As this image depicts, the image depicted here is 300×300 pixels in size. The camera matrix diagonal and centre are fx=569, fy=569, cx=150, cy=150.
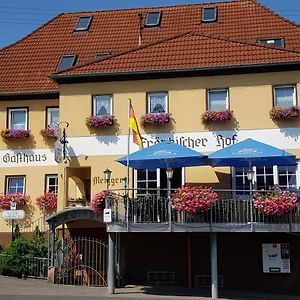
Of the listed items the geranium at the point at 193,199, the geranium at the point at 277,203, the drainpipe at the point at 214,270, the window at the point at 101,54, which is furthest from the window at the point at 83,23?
the geranium at the point at 277,203

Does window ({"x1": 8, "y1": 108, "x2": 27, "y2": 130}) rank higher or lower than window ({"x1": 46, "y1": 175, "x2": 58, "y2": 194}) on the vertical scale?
higher

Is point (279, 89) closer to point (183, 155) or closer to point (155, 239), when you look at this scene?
point (183, 155)

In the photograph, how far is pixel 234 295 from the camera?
659 inches

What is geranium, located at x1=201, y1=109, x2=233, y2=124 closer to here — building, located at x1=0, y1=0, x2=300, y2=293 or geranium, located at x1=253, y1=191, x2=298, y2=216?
building, located at x1=0, y1=0, x2=300, y2=293

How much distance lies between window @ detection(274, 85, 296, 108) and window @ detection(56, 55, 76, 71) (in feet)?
29.2

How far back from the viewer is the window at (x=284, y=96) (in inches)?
757

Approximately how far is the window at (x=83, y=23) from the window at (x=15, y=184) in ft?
26.9

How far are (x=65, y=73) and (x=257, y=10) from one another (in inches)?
400

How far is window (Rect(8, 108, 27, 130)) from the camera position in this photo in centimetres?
2280

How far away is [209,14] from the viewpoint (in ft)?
85.5

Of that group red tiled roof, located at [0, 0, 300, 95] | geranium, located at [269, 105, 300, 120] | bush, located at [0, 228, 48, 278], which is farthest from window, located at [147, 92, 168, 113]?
bush, located at [0, 228, 48, 278]

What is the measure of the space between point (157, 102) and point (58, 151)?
12.6ft

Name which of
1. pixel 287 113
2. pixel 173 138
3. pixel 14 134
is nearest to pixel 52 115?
pixel 14 134

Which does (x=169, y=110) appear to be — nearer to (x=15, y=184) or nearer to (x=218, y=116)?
(x=218, y=116)
